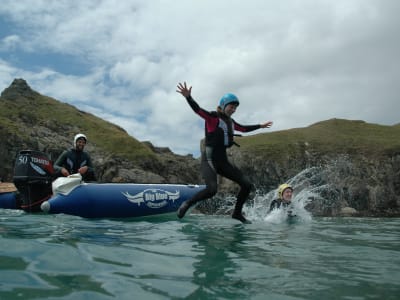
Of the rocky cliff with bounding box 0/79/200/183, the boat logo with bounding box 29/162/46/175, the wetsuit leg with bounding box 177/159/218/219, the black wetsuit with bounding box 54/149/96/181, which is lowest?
the wetsuit leg with bounding box 177/159/218/219

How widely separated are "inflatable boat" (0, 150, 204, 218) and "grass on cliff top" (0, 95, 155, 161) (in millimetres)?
46146

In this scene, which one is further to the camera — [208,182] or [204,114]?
[208,182]

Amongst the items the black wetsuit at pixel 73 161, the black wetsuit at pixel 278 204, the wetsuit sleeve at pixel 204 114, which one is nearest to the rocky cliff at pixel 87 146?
the black wetsuit at pixel 73 161

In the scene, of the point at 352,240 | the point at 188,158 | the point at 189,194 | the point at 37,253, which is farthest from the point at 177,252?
the point at 188,158

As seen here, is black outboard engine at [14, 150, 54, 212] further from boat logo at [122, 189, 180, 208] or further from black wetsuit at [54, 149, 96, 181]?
boat logo at [122, 189, 180, 208]

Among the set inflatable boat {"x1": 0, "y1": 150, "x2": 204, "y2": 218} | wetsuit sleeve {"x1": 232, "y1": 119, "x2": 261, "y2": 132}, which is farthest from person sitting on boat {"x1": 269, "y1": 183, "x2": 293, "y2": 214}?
wetsuit sleeve {"x1": 232, "y1": 119, "x2": 261, "y2": 132}

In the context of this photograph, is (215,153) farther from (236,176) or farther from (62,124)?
(62,124)

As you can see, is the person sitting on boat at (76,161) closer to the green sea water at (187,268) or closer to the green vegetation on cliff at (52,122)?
the green sea water at (187,268)

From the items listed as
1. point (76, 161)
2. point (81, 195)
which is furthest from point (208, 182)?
point (76, 161)

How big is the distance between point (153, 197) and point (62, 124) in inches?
2484

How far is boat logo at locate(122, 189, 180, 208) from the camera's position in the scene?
426 inches

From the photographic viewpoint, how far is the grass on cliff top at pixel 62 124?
5824 centimetres

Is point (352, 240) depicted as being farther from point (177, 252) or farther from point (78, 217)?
point (78, 217)

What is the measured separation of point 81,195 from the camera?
10000 mm
